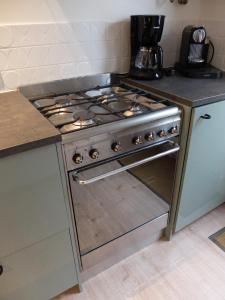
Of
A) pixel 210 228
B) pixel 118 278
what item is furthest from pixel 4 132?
pixel 210 228

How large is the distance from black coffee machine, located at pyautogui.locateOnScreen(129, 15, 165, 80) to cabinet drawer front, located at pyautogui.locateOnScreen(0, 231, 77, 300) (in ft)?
3.23

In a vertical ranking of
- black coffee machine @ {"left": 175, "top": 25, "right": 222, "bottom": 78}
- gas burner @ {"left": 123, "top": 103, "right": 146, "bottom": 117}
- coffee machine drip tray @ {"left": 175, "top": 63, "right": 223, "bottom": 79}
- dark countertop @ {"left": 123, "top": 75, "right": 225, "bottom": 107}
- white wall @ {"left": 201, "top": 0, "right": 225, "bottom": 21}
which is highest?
white wall @ {"left": 201, "top": 0, "right": 225, "bottom": 21}

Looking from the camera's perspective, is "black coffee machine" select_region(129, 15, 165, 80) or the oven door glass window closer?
the oven door glass window

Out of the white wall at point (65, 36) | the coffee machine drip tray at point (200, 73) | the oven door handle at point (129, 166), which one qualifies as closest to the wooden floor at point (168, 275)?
the oven door handle at point (129, 166)

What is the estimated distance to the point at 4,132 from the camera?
82 centimetres

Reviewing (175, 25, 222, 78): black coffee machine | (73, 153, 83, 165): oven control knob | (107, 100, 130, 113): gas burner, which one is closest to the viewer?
(73, 153, 83, 165): oven control knob

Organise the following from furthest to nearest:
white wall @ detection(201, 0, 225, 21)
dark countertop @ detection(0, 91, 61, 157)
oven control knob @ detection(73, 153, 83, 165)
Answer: white wall @ detection(201, 0, 225, 21) → oven control knob @ detection(73, 153, 83, 165) → dark countertop @ detection(0, 91, 61, 157)

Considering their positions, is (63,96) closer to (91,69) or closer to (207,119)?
(91,69)

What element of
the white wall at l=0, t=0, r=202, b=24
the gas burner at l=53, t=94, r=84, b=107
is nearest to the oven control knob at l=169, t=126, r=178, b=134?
the gas burner at l=53, t=94, r=84, b=107

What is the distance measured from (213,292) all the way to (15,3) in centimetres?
176

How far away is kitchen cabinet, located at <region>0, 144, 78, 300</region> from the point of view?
823 millimetres

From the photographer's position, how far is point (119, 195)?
1168 millimetres

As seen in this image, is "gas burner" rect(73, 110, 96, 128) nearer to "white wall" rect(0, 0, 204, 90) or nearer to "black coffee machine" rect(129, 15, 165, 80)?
"white wall" rect(0, 0, 204, 90)

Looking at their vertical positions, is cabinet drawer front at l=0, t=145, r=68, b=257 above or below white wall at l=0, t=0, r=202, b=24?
below
